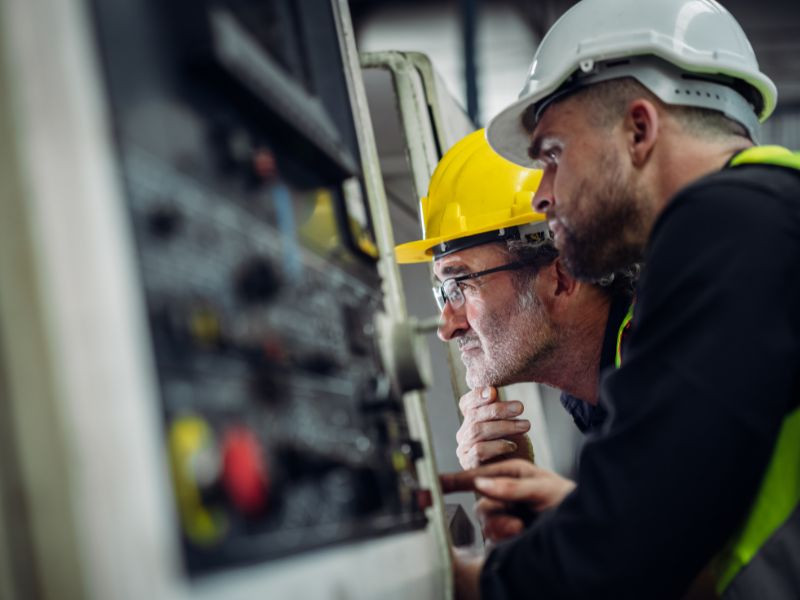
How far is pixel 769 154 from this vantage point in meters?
1.22

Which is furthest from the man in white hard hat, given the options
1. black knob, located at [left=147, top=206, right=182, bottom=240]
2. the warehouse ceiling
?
the warehouse ceiling

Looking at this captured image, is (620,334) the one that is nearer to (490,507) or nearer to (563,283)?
(563,283)

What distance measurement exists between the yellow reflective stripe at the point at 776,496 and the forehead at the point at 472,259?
1271 millimetres

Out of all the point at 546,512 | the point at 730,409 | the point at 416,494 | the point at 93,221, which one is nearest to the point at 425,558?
the point at 416,494

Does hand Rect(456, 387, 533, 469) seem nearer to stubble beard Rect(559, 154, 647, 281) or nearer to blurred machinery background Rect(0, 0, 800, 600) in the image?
stubble beard Rect(559, 154, 647, 281)

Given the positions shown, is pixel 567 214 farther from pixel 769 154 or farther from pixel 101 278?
pixel 101 278

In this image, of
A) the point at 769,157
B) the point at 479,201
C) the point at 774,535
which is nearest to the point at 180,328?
the point at 774,535

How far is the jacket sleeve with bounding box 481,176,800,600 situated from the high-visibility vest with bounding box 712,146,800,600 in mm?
56

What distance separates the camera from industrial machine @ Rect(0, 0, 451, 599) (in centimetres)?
51

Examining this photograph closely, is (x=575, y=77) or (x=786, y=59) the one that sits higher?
(x=786, y=59)

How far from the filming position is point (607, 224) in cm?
146

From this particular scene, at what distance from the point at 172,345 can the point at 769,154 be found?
3.05 feet

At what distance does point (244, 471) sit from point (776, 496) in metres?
0.72

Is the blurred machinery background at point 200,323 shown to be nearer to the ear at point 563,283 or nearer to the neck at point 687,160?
the neck at point 687,160
